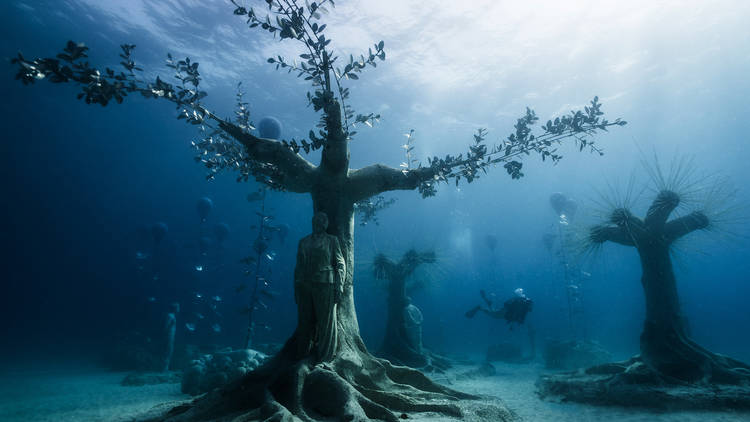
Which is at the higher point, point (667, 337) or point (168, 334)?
point (667, 337)

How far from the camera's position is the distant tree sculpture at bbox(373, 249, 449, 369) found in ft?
39.9

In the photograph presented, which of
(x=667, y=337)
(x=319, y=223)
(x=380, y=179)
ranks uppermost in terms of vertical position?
(x=380, y=179)

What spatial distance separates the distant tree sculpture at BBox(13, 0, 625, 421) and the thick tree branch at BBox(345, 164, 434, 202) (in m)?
0.02

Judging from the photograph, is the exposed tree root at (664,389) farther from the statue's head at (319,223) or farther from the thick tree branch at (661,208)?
the statue's head at (319,223)

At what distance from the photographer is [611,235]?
8.77 meters

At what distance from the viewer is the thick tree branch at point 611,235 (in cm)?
861

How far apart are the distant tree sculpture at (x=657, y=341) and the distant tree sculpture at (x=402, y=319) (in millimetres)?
5134

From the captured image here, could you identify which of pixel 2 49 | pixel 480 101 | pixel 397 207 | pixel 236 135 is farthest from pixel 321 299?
pixel 397 207

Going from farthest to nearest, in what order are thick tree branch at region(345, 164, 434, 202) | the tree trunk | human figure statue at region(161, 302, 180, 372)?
human figure statue at region(161, 302, 180, 372)
the tree trunk
thick tree branch at region(345, 164, 434, 202)

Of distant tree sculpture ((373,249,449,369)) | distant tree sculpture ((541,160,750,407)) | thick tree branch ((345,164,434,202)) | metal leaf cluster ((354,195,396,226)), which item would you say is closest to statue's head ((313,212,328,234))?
thick tree branch ((345,164,434,202))

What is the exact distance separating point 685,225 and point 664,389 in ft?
14.1

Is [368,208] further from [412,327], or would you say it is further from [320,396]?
[412,327]

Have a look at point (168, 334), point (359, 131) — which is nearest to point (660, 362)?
point (168, 334)

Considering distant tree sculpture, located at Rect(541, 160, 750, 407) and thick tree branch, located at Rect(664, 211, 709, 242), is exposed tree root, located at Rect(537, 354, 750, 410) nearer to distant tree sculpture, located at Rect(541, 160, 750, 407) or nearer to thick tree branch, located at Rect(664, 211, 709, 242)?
distant tree sculpture, located at Rect(541, 160, 750, 407)
